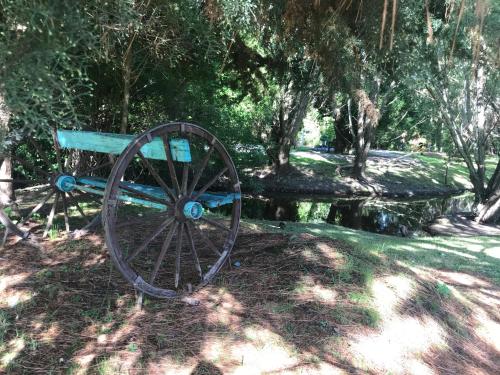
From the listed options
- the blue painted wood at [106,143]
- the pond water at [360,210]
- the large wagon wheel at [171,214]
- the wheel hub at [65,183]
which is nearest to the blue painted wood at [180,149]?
the large wagon wheel at [171,214]

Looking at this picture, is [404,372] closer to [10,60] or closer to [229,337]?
[229,337]

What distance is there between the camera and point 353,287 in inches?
177

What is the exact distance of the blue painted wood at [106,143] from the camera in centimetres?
417

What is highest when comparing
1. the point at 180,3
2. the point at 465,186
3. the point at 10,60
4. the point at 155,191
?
the point at 180,3

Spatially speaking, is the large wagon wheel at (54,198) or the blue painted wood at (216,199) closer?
the blue painted wood at (216,199)

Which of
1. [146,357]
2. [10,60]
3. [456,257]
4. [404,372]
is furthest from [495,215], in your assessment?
[10,60]

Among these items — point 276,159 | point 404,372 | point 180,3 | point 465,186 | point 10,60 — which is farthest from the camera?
point 465,186

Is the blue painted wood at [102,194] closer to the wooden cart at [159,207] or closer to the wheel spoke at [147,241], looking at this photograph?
the wooden cart at [159,207]

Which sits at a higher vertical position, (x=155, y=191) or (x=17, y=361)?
(x=155, y=191)

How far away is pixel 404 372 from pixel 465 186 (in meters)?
25.8

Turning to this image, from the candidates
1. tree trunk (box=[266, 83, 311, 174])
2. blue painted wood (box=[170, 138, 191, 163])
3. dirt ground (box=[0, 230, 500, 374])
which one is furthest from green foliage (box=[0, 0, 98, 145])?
tree trunk (box=[266, 83, 311, 174])

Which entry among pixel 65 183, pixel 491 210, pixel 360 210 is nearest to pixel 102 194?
pixel 65 183

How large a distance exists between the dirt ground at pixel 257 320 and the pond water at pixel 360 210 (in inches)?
432

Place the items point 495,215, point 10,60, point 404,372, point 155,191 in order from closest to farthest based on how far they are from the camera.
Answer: point 10,60
point 404,372
point 155,191
point 495,215
